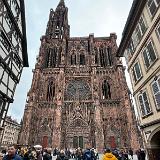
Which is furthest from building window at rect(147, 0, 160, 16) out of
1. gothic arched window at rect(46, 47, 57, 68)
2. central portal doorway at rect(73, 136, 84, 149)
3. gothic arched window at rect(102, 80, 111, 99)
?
gothic arched window at rect(46, 47, 57, 68)

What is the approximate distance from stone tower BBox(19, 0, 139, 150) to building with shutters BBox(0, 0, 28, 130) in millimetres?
15940

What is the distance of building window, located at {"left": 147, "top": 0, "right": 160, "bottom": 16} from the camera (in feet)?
28.7

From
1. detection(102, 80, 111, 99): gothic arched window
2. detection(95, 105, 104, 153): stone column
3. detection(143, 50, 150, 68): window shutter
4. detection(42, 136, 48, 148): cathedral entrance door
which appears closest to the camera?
detection(143, 50, 150, 68): window shutter

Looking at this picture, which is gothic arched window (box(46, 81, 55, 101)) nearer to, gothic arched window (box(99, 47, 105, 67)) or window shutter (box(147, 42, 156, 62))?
gothic arched window (box(99, 47, 105, 67))

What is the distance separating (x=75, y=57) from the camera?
37719mm

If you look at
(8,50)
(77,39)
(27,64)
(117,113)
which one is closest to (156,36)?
(8,50)

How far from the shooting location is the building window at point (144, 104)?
33.3 ft

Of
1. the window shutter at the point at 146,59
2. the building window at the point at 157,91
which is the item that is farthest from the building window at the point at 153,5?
the building window at the point at 157,91

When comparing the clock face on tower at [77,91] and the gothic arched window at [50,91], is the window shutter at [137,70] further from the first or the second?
the gothic arched window at [50,91]

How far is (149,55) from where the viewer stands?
31.8 feet

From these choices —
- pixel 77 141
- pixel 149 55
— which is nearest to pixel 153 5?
pixel 149 55

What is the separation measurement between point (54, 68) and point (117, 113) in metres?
14.4

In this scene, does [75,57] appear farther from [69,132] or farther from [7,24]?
[7,24]

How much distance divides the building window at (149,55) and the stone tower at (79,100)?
19.3m
